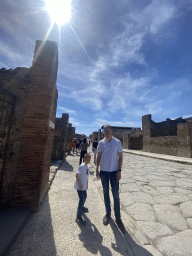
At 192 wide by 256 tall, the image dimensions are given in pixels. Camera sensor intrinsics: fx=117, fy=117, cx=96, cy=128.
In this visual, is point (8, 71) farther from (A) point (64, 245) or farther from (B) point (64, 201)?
(A) point (64, 245)

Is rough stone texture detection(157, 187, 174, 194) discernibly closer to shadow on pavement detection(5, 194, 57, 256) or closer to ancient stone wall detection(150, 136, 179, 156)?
shadow on pavement detection(5, 194, 57, 256)

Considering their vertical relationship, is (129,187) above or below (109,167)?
below

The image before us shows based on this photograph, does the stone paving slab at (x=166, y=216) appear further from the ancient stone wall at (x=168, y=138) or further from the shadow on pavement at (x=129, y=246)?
the ancient stone wall at (x=168, y=138)

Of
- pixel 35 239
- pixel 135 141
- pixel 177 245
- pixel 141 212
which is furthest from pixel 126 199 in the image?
pixel 135 141

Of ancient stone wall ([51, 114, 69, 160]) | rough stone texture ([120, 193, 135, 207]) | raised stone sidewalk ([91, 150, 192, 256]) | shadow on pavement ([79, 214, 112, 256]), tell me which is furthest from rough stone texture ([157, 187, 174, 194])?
ancient stone wall ([51, 114, 69, 160])

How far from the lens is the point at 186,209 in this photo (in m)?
2.46

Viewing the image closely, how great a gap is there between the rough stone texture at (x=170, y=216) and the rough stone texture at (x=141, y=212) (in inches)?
4.6

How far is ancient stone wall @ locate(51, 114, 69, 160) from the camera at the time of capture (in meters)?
7.72

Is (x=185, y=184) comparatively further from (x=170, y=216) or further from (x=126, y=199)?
(x=126, y=199)

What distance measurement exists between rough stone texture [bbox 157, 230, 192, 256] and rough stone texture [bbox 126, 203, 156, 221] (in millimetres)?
461

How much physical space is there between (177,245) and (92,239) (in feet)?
3.72

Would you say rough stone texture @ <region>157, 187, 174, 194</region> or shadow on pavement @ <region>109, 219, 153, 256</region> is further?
rough stone texture @ <region>157, 187, 174, 194</region>

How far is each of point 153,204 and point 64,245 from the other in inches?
80.5

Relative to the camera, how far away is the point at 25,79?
2590 millimetres
